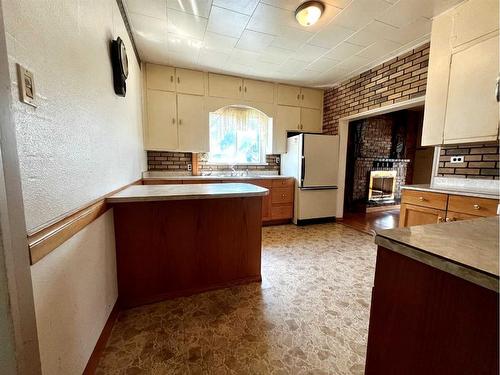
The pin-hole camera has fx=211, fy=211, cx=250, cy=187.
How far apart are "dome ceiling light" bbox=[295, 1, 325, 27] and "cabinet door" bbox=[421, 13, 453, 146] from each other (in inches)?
49.8

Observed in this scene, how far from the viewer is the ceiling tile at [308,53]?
277cm

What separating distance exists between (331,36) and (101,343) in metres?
3.49

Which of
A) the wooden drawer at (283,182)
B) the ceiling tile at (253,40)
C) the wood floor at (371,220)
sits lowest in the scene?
the wood floor at (371,220)

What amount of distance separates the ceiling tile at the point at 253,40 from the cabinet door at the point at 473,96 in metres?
1.95

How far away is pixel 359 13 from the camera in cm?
210

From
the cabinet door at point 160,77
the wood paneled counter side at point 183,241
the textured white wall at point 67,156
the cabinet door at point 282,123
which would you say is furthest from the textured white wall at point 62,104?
the cabinet door at point 282,123

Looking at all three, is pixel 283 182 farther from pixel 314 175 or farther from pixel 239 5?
pixel 239 5

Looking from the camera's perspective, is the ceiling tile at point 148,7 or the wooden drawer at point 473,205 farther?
the ceiling tile at point 148,7

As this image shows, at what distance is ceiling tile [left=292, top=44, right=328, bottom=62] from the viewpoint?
2.77 meters

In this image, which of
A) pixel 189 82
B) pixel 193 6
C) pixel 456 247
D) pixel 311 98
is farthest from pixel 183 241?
pixel 311 98

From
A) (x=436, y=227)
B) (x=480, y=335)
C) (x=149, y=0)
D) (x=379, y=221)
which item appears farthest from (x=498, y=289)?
(x=379, y=221)

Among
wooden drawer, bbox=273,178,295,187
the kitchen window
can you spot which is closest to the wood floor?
wooden drawer, bbox=273,178,295,187

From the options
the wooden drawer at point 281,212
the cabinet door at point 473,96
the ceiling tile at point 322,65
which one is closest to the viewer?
the cabinet door at point 473,96

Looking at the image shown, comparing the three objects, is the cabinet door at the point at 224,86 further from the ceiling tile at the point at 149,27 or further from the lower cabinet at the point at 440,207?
the lower cabinet at the point at 440,207
